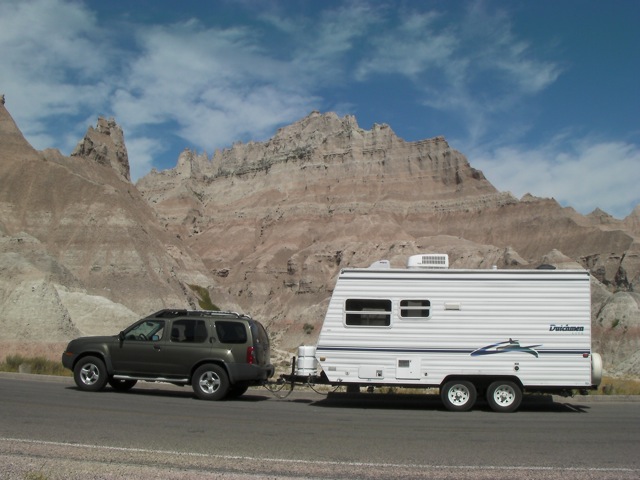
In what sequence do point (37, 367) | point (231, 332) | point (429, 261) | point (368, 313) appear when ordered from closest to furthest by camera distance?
point (368, 313) < point (231, 332) < point (429, 261) < point (37, 367)

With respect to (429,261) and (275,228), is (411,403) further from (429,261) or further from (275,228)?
(275,228)

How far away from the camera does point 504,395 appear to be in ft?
46.6

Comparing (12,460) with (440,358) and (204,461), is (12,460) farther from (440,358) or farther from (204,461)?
(440,358)

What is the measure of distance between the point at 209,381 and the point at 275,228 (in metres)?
129

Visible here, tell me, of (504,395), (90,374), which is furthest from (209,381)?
(504,395)

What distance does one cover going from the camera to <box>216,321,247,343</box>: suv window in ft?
49.2

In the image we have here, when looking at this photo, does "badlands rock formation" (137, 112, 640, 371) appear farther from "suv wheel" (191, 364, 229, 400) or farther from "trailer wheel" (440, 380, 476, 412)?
"trailer wheel" (440, 380, 476, 412)

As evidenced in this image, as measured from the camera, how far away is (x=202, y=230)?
156625 millimetres

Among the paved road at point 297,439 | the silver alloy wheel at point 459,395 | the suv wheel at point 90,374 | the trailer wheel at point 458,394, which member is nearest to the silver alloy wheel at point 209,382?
the paved road at point 297,439

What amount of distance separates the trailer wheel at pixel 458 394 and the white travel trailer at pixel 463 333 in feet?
0.07

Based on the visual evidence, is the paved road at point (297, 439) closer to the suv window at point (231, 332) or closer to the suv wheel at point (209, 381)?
the suv wheel at point (209, 381)

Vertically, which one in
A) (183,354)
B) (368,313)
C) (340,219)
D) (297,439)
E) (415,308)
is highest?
(340,219)

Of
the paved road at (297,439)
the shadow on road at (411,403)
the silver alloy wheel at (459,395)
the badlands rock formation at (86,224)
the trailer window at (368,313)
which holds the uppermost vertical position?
the badlands rock formation at (86,224)

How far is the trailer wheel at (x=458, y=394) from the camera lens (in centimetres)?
1419
